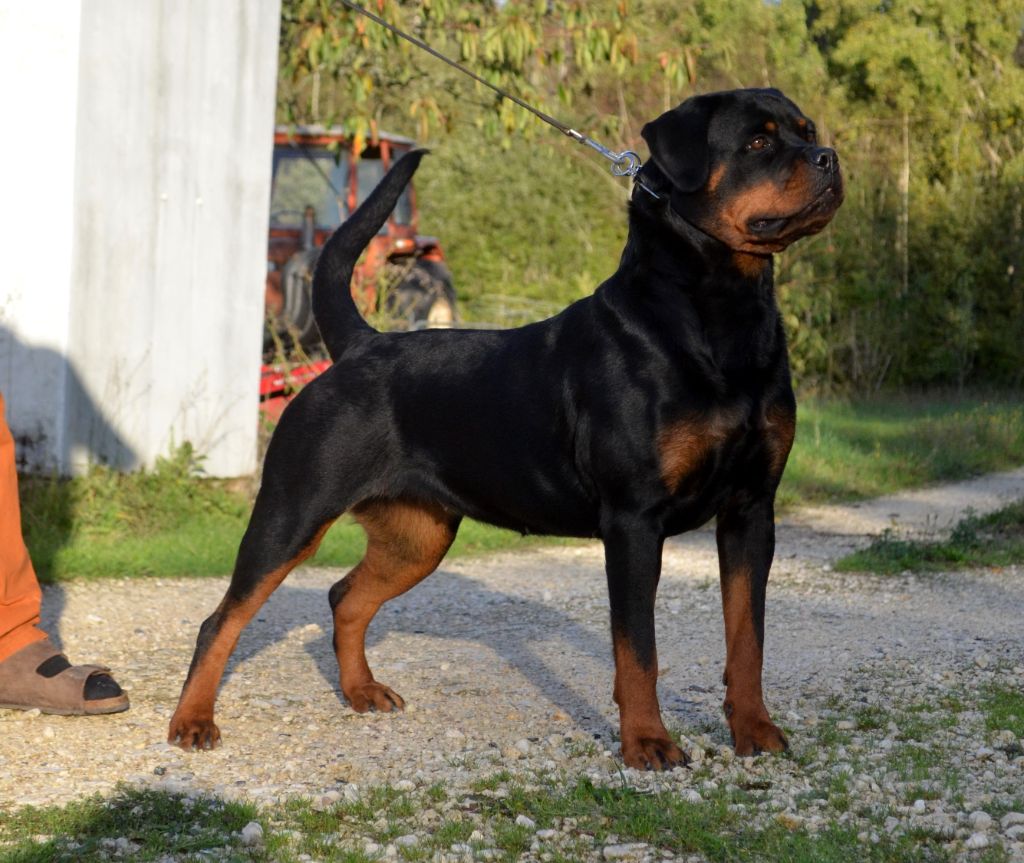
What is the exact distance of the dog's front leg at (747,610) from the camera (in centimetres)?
413

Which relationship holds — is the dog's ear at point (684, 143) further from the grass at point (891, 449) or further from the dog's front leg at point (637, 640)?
the grass at point (891, 449)

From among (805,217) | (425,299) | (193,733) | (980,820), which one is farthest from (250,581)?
(425,299)

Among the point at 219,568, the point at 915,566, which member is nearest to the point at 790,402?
the point at 915,566

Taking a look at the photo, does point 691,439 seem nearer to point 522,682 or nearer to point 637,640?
point 637,640

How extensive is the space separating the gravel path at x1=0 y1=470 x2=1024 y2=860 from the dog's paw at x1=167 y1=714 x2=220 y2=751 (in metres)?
0.06

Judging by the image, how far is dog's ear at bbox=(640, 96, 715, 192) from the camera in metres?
4.00

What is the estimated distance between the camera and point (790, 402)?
4.09m

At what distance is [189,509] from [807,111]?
1434 cm

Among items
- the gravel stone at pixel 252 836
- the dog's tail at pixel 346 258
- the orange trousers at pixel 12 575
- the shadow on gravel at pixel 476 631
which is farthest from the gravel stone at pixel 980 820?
the orange trousers at pixel 12 575

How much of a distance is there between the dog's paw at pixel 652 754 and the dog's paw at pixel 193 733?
1.30m

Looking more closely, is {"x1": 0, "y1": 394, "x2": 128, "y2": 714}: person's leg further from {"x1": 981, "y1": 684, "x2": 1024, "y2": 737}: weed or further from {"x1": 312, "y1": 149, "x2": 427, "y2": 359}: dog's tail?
{"x1": 981, "y1": 684, "x2": 1024, "y2": 737}: weed

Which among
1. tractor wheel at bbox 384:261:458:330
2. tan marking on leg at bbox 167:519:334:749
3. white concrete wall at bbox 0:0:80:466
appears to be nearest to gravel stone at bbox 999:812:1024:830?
tan marking on leg at bbox 167:519:334:749

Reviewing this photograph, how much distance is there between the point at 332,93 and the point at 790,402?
14.7 metres

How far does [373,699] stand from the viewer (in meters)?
4.85
